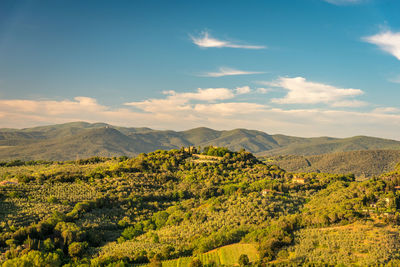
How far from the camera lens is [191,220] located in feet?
224

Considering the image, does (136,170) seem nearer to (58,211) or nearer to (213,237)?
(58,211)

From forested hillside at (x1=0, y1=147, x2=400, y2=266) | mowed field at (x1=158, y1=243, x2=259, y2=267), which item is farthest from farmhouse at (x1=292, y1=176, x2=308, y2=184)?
mowed field at (x1=158, y1=243, x2=259, y2=267)

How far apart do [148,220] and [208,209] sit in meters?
15.2

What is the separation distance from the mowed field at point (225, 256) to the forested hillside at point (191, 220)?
0.17 meters

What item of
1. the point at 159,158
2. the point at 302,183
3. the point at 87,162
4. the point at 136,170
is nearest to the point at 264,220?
the point at 302,183

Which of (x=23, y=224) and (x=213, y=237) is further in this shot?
(x=23, y=224)

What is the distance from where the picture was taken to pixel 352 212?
5694 cm

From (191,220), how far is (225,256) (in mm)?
20906

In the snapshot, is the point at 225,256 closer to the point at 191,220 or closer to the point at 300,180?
the point at 191,220

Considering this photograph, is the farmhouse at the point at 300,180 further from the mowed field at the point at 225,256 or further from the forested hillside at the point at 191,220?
the mowed field at the point at 225,256

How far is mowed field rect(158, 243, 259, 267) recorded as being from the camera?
46.0 metres

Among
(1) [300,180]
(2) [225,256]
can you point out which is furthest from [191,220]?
(1) [300,180]

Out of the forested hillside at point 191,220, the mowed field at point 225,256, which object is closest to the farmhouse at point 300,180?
the forested hillside at point 191,220

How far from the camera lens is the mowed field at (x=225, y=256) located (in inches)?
1810
